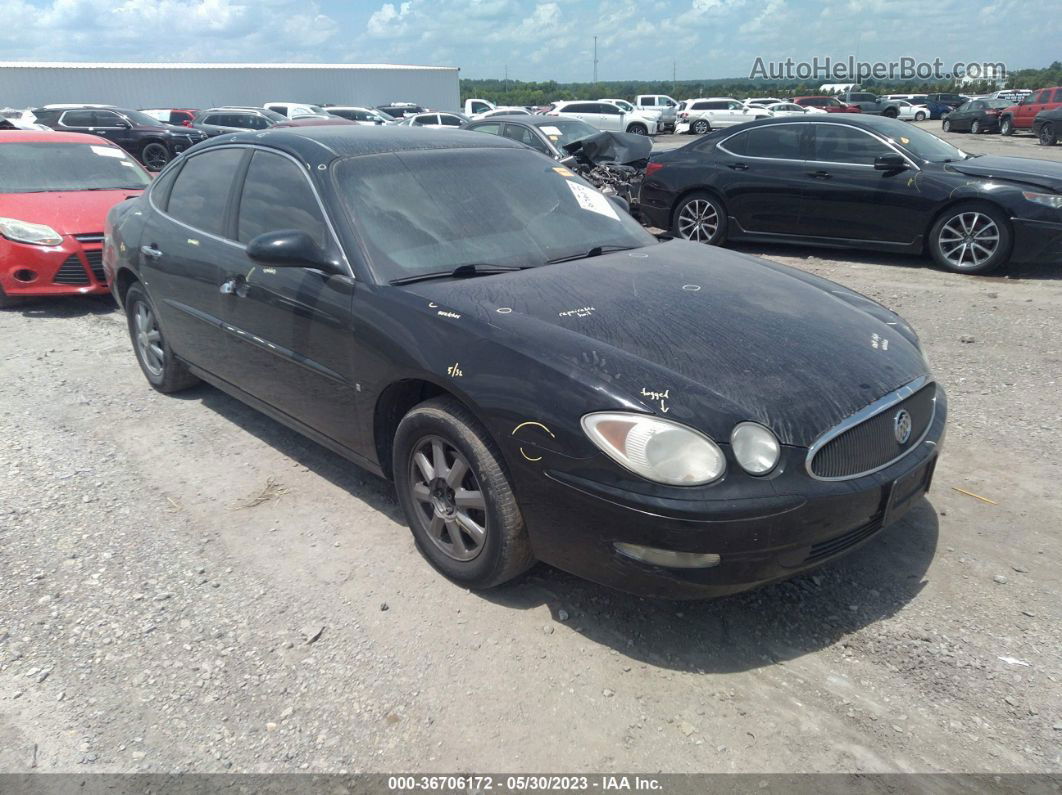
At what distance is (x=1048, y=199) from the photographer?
290 inches

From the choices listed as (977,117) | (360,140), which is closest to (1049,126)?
(977,117)

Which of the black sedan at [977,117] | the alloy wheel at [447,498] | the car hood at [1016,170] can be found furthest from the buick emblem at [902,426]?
the black sedan at [977,117]

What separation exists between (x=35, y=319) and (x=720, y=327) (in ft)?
22.7

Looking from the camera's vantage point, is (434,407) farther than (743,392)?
Yes

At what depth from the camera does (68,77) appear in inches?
1594

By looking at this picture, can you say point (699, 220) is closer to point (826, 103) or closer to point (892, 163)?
point (892, 163)

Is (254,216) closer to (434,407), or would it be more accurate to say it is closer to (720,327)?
(434,407)

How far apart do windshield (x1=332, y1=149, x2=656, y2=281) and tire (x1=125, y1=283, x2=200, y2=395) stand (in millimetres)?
2167

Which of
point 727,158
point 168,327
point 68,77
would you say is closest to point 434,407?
point 168,327

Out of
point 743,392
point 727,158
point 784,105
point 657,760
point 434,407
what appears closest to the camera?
point 657,760

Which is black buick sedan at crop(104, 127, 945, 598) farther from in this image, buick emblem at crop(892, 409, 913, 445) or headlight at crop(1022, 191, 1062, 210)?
headlight at crop(1022, 191, 1062, 210)

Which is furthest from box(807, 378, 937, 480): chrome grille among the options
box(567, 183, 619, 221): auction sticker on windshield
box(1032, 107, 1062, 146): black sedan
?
box(1032, 107, 1062, 146): black sedan

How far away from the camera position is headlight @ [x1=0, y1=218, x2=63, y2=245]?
7.23 m

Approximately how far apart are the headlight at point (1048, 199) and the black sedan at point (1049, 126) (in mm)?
20986
